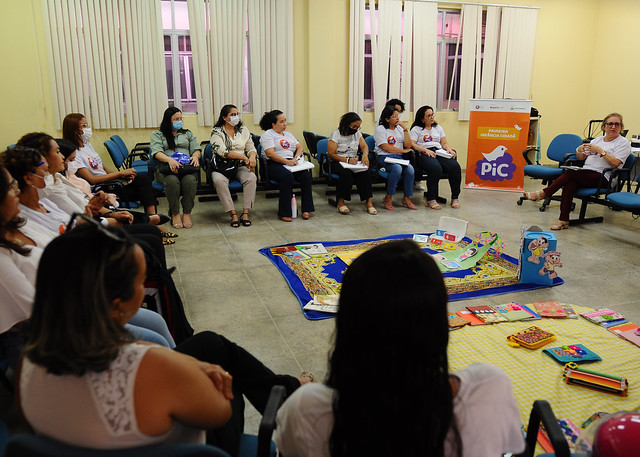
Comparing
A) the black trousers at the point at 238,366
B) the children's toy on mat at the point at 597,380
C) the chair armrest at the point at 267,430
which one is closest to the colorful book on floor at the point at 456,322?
the children's toy on mat at the point at 597,380

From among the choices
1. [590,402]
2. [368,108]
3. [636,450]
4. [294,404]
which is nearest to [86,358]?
[294,404]

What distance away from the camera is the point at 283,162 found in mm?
6078

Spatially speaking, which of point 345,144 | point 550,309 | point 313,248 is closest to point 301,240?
point 313,248

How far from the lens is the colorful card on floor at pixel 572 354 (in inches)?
107

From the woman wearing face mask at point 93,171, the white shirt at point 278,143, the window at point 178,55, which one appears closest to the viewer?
the woman wearing face mask at point 93,171

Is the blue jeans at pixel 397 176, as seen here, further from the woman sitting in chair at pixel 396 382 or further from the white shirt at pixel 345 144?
the woman sitting in chair at pixel 396 382

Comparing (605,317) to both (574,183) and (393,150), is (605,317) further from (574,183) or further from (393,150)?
(393,150)

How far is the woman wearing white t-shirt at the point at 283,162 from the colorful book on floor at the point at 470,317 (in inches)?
115

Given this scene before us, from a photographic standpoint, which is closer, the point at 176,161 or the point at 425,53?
the point at 176,161

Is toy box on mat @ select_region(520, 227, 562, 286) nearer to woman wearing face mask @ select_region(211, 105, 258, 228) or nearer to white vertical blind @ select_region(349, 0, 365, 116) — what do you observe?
woman wearing face mask @ select_region(211, 105, 258, 228)

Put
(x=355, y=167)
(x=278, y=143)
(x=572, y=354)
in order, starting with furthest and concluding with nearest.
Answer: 1. (x=355, y=167)
2. (x=278, y=143)
3. (x=572, y=354)

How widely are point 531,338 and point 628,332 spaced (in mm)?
614

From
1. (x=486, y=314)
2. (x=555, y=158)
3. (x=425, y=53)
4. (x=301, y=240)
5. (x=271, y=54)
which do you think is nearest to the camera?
(x=486, y=314)

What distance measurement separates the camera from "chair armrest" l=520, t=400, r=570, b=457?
136cm
